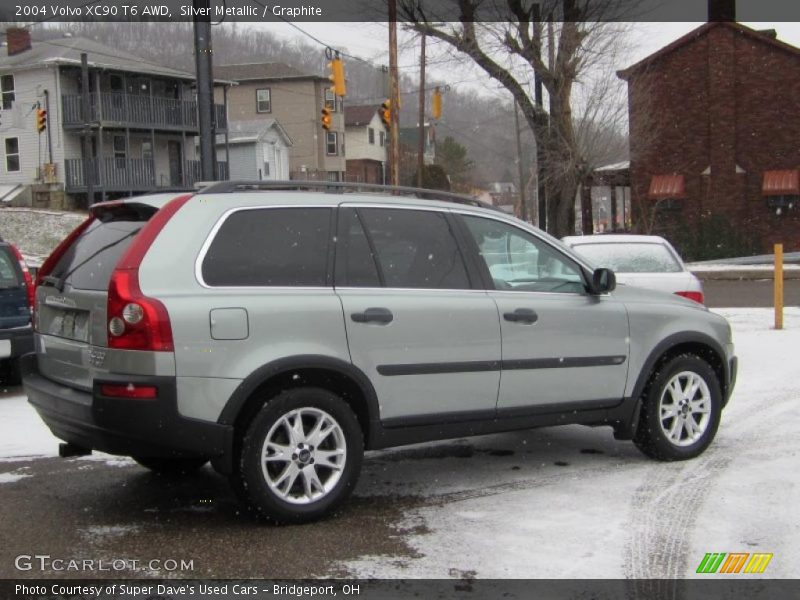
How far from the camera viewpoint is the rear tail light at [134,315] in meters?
4.67

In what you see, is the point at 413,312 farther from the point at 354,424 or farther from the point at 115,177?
the point at 115,177

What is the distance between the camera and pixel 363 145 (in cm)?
7169

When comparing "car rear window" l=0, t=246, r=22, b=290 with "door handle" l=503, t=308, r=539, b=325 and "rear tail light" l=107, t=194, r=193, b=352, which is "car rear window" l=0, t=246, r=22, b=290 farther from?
"door handle" l=503, t=308, r=539, b=325

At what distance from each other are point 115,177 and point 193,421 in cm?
3877

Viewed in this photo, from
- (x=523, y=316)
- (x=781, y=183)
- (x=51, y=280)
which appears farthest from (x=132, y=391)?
(x=781, y=183)

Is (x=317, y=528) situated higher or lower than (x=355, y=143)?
lower

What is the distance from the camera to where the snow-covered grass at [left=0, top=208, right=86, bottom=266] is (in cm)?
3378

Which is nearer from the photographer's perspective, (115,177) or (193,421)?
(193,421)

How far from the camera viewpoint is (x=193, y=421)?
187 inches

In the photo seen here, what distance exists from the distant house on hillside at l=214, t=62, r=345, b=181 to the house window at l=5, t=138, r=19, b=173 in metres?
20.0

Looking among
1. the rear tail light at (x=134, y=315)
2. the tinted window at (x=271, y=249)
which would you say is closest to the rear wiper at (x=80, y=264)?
the rear tail light at (x=134, y=315)

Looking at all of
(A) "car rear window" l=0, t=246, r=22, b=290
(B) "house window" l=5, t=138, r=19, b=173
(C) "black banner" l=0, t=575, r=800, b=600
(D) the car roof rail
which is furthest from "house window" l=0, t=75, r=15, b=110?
(C) "black banner" l=0, t=575, r=800, b=600

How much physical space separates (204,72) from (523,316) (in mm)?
7381

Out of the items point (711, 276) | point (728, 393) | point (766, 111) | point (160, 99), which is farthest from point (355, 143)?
point (728, 393)
